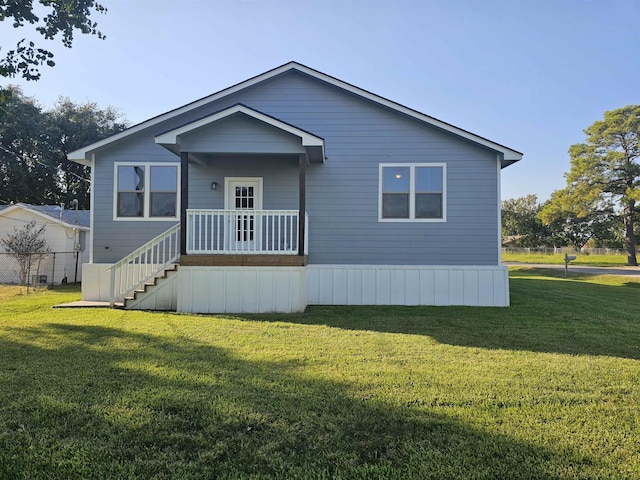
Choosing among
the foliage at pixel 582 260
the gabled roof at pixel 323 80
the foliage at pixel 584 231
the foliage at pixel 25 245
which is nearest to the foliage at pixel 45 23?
the gabled roof at pixel 323 80

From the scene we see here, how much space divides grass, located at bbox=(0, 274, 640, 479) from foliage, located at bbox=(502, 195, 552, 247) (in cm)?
5314

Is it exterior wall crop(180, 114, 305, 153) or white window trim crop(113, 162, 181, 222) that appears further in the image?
white window trim crop(113, 162, 181, 222)

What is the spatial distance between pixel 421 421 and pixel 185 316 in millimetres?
5892

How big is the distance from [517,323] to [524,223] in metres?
55.5

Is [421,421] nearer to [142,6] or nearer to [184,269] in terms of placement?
[184,269]

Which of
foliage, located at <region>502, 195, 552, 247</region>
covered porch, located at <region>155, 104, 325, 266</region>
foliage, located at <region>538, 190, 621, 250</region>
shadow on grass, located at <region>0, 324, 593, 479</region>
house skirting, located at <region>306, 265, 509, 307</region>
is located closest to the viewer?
shadow on grass, located at <region>0, 324, 593, 479</region>

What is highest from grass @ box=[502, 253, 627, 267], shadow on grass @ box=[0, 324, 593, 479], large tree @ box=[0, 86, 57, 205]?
large tree @ box=[0, 86, 57, 205]

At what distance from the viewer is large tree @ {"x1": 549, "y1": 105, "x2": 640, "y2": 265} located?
33188mm

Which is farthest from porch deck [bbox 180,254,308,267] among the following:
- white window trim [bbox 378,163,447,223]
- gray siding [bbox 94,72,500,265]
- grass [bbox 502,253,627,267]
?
grass [bbox 502,253,627,267]

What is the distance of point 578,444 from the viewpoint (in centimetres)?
277

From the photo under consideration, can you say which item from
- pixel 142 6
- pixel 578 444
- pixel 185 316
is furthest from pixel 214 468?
pixel 142 6

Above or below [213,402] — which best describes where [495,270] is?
above

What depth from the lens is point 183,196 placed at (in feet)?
27.8

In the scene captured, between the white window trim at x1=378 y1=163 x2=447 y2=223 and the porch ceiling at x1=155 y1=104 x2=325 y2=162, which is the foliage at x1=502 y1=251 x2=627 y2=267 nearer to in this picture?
the white window trim at x1=378 y1=163 x2=447 y2=223
